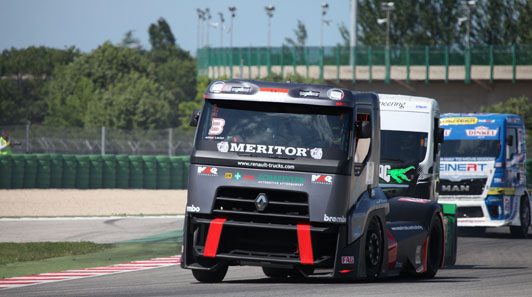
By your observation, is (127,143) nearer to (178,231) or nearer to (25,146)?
(25,146)

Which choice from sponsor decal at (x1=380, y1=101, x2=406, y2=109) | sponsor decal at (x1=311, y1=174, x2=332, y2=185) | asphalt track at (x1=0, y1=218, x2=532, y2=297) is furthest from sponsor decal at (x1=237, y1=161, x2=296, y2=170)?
sponsor decal at (x1=380, y1=101, x2=406, y2=109)

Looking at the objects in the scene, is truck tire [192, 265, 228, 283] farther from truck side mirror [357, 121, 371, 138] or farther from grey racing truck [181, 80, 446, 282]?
truck side mirror [357, 121, 371, 138]

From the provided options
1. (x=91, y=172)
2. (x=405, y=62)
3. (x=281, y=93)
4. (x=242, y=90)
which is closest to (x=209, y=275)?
(x=242, y=90)

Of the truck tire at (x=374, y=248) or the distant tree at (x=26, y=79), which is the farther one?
the distant tree at (x=26, y=79)

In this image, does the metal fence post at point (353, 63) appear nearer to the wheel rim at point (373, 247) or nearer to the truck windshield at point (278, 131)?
the wheel rim at point (373, 247)

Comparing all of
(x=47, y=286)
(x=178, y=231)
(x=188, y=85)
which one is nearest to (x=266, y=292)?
(x=47, y=286)

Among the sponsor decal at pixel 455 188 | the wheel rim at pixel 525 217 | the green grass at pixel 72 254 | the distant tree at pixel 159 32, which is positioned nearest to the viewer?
the green grass at pixel 72 254

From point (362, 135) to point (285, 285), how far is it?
2097 millimetres

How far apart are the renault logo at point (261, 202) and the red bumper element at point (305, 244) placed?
1.54ft

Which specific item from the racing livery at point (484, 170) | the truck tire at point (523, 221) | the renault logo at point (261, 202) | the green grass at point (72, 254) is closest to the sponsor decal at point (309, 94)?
the renault logo at point (261, 202)

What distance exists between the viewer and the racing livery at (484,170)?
22953mm

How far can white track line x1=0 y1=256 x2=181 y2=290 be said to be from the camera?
13.1 meters

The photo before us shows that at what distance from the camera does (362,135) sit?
11.7 metres

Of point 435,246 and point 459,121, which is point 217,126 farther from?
point 459,121
